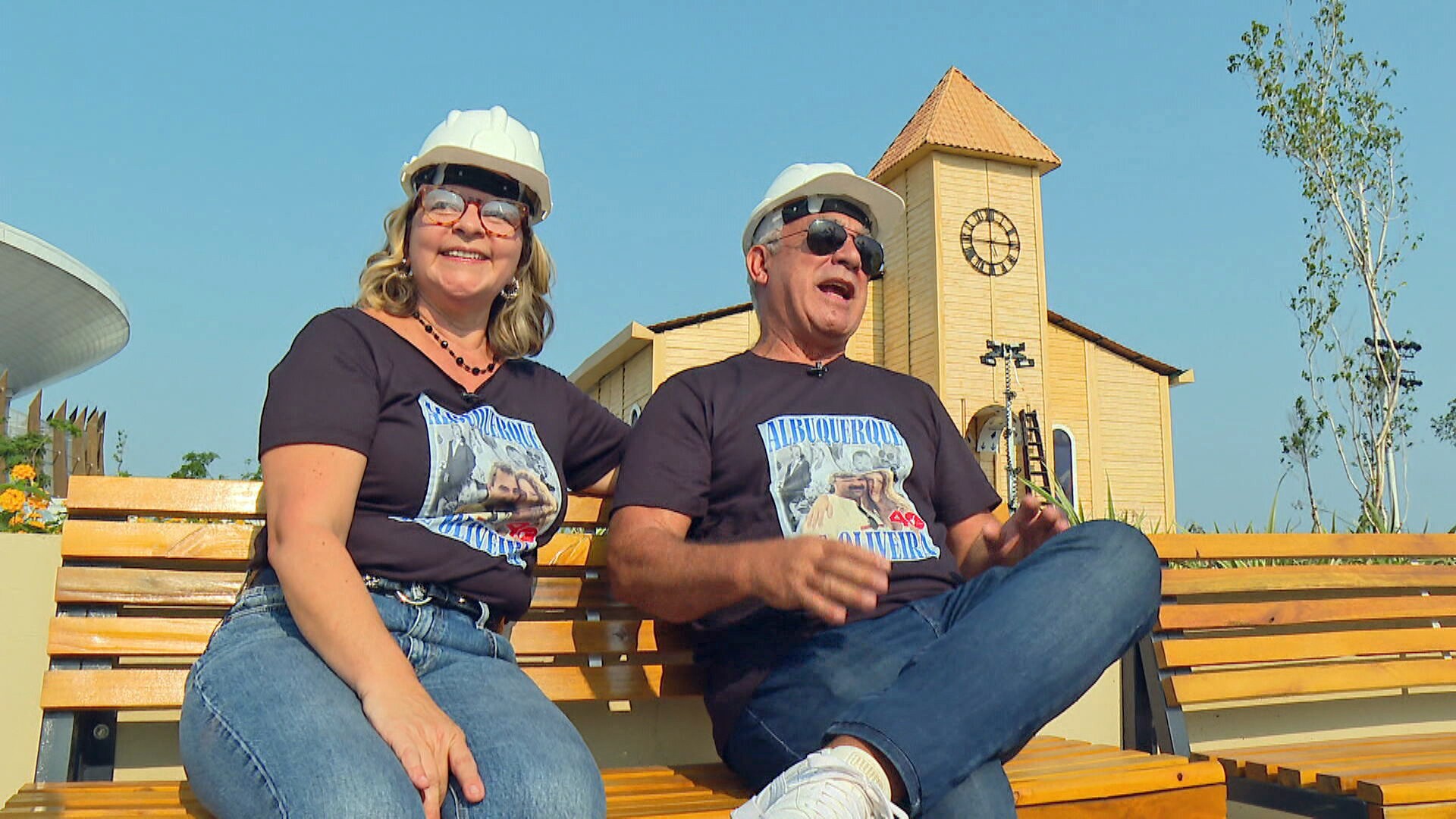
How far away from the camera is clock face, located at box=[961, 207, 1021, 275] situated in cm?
2412

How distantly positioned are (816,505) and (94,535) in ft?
5.92

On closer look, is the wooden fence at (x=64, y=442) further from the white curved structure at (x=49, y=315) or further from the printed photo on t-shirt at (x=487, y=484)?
the white curved structure at (x=49, y=315)

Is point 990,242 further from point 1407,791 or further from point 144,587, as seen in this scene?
point 144,587

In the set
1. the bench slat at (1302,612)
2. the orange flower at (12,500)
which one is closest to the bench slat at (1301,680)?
the bench slat at (1302,612)

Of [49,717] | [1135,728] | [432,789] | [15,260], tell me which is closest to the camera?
[432,789]

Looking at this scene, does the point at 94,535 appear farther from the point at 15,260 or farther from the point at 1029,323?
the point at 15,260

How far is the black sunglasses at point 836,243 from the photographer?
338cm

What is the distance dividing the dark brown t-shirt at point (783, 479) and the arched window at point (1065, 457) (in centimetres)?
2244

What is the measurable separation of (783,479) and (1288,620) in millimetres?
2198

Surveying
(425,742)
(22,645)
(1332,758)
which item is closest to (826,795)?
(425,742)

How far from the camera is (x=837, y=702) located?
2406mm

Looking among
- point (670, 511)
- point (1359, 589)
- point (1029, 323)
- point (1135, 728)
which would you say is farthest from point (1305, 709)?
point (1029, 323)

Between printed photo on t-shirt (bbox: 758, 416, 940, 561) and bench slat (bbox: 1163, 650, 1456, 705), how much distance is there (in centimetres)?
124

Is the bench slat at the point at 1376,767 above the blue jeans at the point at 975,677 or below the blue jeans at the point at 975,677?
below
